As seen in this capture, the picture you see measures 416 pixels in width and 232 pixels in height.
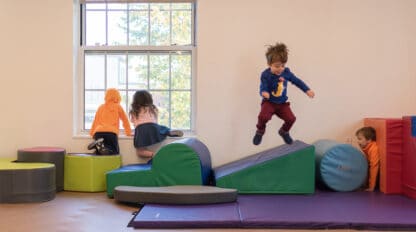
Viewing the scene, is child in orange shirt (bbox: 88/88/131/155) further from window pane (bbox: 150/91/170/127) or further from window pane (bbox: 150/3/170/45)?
window pane (bbox: 150/3/170/45)

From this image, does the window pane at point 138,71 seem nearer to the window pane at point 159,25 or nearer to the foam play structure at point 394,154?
the window pane at point 159,25

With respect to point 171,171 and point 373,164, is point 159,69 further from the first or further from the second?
point 373,164

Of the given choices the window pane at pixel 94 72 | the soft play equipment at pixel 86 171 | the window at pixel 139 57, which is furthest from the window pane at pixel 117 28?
the soft play equipment at pixel 86 171

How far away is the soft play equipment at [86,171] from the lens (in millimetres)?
4535

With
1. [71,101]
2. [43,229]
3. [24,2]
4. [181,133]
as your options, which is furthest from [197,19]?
[43,229]

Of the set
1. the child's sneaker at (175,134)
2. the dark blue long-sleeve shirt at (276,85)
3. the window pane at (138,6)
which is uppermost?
the window pane at (138,6)

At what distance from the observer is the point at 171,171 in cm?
409

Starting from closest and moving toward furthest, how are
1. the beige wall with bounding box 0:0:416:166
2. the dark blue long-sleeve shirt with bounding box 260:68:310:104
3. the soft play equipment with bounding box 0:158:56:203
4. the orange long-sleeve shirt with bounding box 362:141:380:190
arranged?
the soft play equipment with bounding box 0:158:56:203, the dark blue long-sleeve shirt with bounding box 260:68:310:104, the orange long-sleeve shirt with bounding box 362:141:380:190, the beige wall with bounding box 0:0:416:166

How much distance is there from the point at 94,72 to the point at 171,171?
6.43ft

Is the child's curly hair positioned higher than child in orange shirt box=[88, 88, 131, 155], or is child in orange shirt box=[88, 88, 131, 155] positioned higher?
the child's curly hair

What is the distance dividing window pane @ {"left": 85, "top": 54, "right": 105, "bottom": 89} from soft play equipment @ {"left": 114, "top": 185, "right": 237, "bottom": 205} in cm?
184

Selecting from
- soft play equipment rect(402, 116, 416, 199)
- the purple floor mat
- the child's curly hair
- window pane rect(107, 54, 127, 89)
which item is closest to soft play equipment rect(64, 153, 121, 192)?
window pane rect(107, 54, 127, 89)

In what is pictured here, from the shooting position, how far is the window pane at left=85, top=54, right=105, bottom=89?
5.24 m

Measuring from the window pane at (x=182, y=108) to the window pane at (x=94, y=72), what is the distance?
3.18 ft
